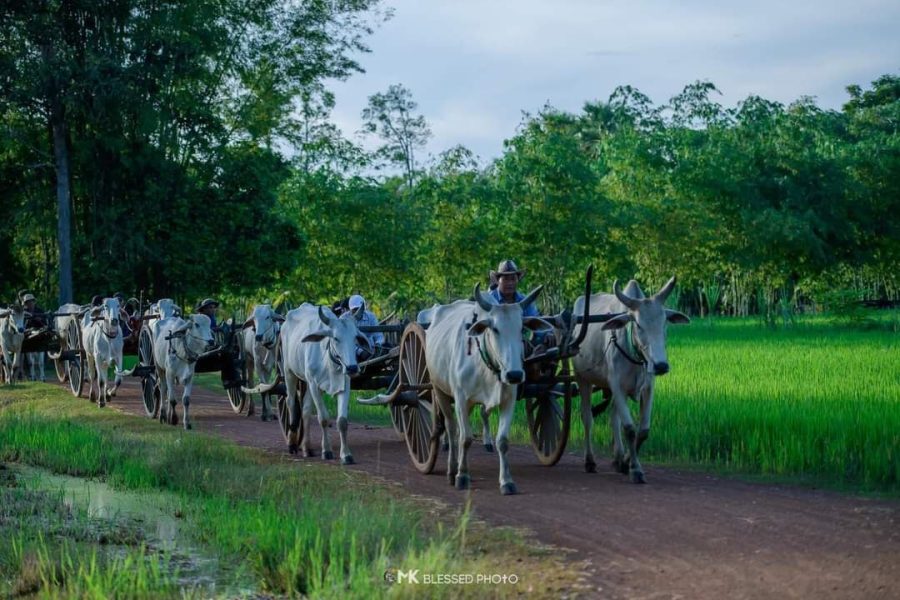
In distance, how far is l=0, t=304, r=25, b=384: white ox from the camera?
20.8 meters

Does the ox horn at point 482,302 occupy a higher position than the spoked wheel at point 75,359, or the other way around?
the ox horn at point 482,302

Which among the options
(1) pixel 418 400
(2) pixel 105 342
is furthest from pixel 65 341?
(1) pixel 418 400

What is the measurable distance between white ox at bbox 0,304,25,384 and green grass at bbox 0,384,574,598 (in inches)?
365

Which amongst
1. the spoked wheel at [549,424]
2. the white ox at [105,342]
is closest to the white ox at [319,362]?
the spoked wheel at [549,424]

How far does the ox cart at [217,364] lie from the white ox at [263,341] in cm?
19

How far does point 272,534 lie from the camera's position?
670 centimetres

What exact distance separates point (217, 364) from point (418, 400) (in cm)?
608

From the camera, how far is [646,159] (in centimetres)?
3500

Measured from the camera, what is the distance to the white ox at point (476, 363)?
881 cm

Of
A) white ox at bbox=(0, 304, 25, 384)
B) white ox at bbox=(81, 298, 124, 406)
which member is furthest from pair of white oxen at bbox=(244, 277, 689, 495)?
white ox at bbox=(0, 304, 25, 384)

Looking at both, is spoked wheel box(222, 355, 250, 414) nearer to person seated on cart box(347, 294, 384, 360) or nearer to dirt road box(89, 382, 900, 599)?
person seated on cart box(347, 294, 384, 360)

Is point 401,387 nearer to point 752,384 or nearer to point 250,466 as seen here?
point 250,466

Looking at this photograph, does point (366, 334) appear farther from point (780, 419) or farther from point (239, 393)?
point (239, 393)

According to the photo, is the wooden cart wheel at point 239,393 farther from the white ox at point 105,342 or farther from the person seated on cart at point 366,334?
the person seated on cart at point 366,334
